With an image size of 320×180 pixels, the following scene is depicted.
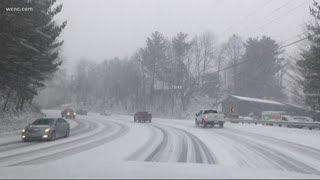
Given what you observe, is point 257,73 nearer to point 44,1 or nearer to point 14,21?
point 44,1

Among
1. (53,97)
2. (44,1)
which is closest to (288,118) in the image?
(44,1)

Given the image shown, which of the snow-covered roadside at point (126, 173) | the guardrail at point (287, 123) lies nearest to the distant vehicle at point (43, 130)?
the snow-covered roadside at point (126, 173)

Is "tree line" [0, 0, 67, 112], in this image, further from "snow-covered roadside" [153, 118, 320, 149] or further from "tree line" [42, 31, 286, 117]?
"tree line" [42, 31, 286, 117]

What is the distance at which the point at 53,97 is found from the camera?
171m

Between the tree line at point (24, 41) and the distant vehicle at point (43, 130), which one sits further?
the tree line at point (24, 41)

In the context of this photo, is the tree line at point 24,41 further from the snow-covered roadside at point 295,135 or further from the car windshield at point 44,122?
the snow-covered roadside at point 295,135

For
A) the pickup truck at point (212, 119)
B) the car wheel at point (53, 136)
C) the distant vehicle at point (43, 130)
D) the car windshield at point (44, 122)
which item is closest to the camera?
the distant vehicle at point (43, 130)

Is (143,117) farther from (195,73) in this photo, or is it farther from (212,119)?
(195,73)

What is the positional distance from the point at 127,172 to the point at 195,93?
316 ft

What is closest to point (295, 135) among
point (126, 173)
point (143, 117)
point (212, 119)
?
point (212, 119)

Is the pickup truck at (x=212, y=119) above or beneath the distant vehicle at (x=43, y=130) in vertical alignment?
above

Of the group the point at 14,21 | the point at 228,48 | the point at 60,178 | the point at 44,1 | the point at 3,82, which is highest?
the point at 228,48

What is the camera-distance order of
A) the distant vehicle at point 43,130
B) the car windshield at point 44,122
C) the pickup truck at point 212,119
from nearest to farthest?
the distant vehicle at point 43,130
the car windshield at point 44,122
the pickup truck at point 212,119

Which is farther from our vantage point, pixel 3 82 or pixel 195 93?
pixel 195 93
